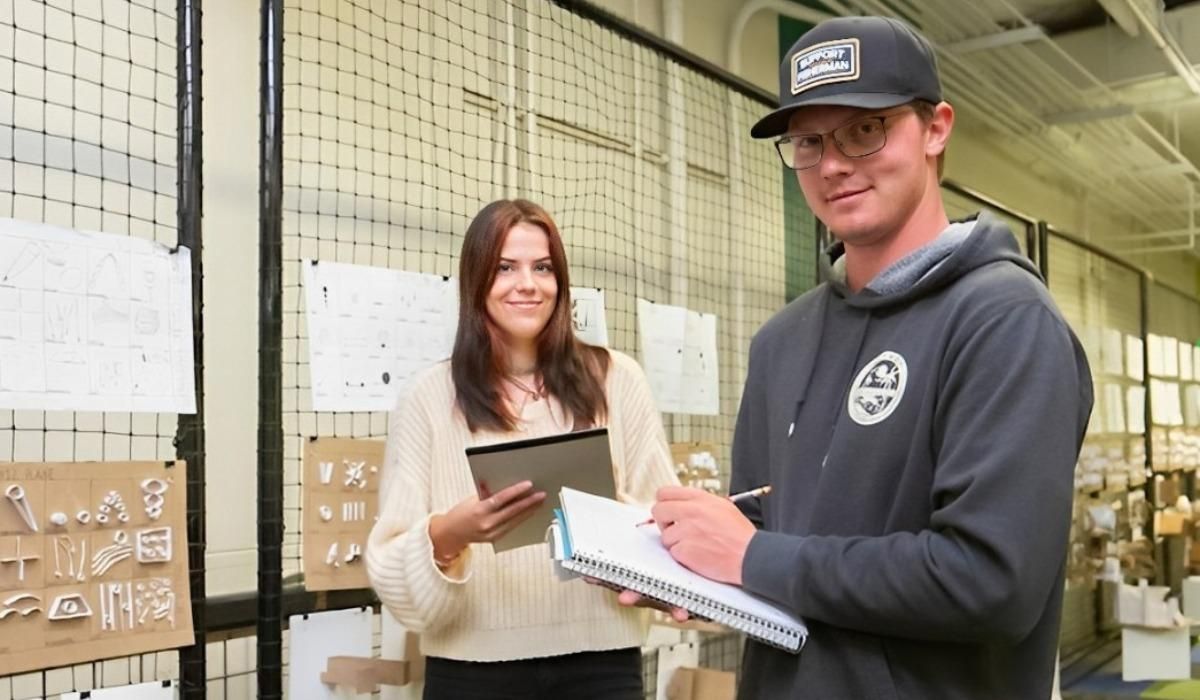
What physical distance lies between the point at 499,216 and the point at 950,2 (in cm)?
288

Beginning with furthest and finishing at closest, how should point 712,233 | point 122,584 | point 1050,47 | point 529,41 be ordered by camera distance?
point 1050,47, point 712,233, point 529,41, point 122,584

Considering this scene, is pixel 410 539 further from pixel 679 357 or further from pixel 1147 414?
pixel 1147 414

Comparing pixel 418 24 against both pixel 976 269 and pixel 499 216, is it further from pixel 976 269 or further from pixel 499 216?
pixel 976 269

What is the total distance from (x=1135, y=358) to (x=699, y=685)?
4.21 meters

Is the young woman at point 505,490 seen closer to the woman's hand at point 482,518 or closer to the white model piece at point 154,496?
the woman's hand at point 482,518

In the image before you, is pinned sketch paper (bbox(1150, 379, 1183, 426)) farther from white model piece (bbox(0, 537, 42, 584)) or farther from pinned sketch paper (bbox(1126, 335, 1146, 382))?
white model piece (bbox(0, 537, 42, 584))

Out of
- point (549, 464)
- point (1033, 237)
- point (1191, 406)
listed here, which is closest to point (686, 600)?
point (549, 464)

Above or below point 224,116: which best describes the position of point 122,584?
below

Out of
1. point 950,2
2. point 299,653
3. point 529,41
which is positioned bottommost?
point 299,653

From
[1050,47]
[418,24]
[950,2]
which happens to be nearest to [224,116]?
[418,24]

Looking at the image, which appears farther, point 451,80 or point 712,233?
point 712,233

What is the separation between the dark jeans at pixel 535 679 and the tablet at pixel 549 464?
283 millimetres

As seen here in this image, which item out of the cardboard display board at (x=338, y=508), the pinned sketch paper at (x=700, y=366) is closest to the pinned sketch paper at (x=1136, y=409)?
the pinned sketch paper at (x=700, y=366)

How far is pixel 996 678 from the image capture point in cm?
92
